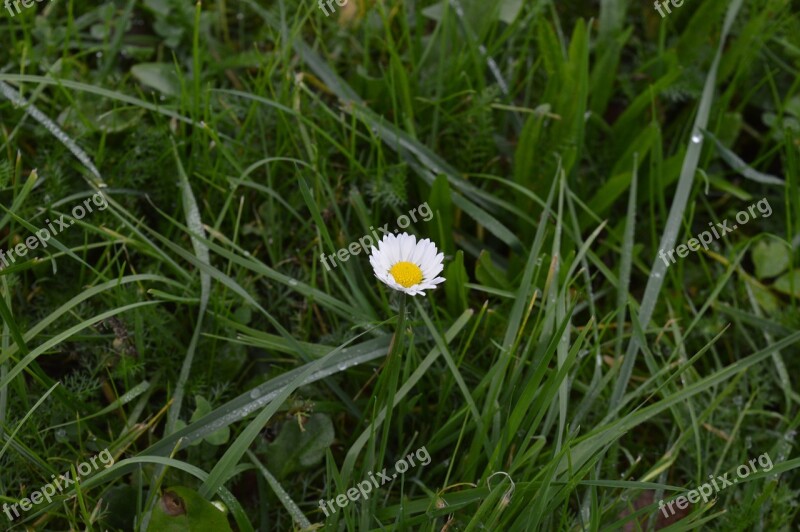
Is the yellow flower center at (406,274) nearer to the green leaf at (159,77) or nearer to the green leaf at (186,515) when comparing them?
the green leaf at (186,515)

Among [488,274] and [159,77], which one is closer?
[488,274]

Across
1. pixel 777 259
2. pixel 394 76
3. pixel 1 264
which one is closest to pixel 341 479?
pixel 1 264

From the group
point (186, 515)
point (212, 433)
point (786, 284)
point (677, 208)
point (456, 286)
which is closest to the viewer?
point (186, 515)

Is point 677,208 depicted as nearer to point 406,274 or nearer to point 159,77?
point 406,274

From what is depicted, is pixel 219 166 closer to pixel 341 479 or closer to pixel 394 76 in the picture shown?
pixel 394 76

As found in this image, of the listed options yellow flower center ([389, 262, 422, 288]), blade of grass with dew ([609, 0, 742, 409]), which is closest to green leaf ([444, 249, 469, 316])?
yellow flower center ([389, 262, 422, 288])

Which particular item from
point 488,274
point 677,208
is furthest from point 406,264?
point 677,208

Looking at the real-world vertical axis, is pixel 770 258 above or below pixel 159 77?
below

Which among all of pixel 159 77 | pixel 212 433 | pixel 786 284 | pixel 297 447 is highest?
pixel 159 77
